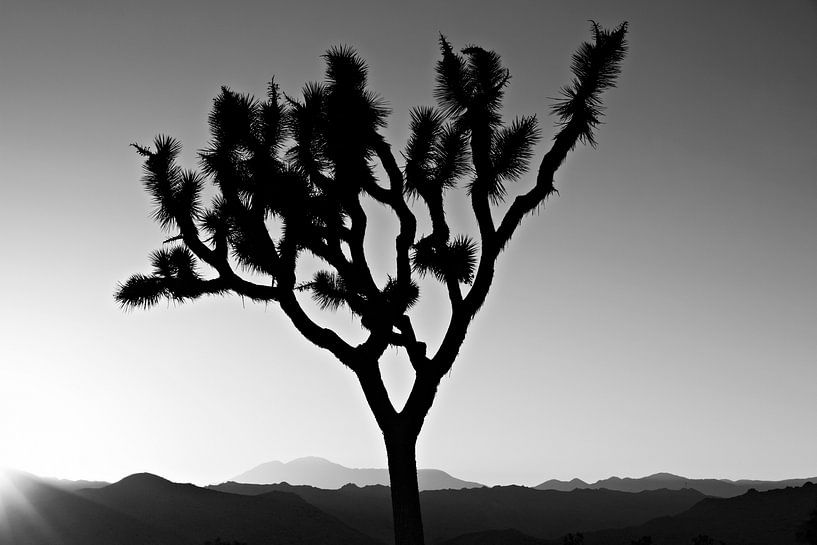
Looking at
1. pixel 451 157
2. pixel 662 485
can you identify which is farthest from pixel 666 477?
pixel 451 157

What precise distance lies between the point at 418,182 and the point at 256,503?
63.9 feet

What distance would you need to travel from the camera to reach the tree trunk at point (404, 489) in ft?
31.3

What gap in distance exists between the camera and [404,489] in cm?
966

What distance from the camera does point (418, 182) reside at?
1053 cm

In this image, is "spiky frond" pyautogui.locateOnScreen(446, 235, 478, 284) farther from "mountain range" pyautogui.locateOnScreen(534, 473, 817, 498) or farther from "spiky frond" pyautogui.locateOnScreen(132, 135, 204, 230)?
"mountain range" pyautogui.locateOnScreen(534, 473, 817, 498)

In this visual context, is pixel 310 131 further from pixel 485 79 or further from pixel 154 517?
pixel 154 517

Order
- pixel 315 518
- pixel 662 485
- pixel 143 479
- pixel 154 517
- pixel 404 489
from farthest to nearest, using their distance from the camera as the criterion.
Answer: pixel 662 485 < pixel 143 479 < pixel 315 518 < pixel 154 517 < pixel 404 489

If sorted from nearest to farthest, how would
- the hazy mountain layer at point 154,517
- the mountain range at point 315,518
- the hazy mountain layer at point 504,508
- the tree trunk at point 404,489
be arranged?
the tree trunk at point 404,489 → the mountain range at point 315,518 → the hazy mountain layer at point 154,517 → the hazy mountain layer at point 504,508

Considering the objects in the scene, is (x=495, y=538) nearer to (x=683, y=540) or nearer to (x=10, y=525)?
(x=683, y=540)

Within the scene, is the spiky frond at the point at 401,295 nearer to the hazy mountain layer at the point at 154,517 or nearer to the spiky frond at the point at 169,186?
the spiky frond at the point at 169,186

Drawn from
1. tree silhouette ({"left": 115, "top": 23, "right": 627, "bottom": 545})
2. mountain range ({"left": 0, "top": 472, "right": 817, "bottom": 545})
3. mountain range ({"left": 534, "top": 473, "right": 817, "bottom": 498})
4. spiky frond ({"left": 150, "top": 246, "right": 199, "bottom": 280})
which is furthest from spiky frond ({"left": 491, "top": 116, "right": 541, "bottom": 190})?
mountain range ({"left": 534, "top": 473, "right": 817, "bottom": 498})

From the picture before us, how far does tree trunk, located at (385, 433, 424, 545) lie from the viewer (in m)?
9.54

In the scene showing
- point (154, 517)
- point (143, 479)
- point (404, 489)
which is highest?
point (143, 479)

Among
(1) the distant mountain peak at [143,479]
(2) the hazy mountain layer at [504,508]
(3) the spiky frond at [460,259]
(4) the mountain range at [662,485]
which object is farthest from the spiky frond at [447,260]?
(4) the mountain range at [662,485]
